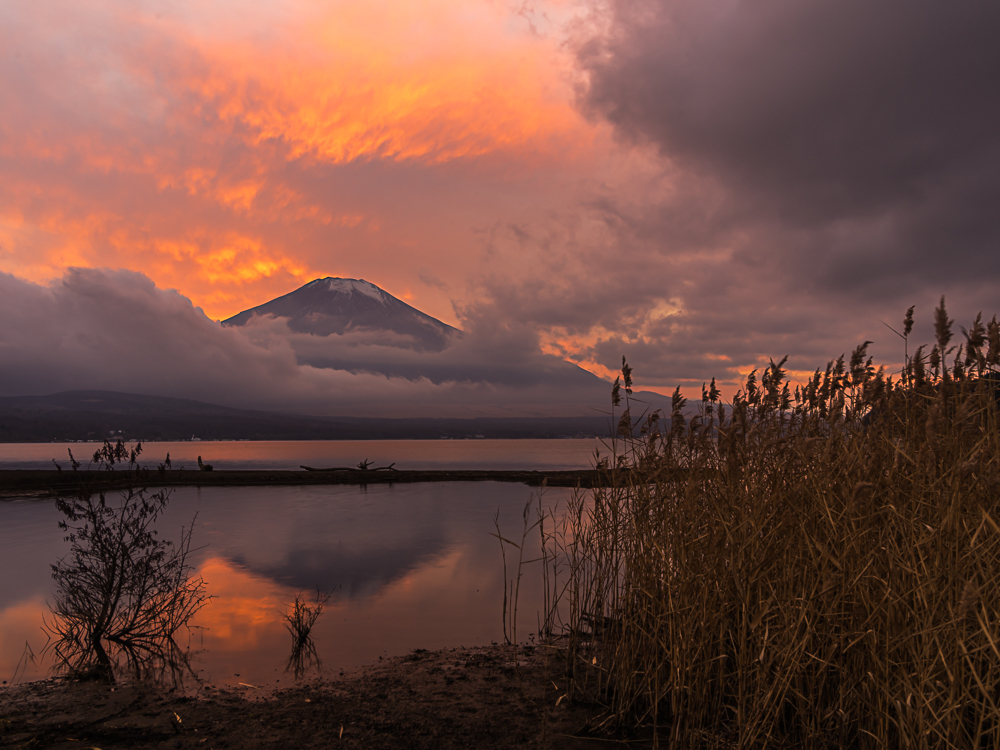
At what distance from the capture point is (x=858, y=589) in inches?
128

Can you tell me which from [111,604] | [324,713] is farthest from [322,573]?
[324,713]

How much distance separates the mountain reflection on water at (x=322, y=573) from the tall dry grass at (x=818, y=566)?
4.46 m

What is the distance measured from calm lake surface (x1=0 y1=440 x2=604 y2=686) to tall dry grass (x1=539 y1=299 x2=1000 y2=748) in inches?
85.6

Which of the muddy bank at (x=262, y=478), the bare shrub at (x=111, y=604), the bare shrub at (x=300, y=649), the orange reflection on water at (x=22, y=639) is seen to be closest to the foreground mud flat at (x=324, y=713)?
the bare shrub at (x=111, y=604)

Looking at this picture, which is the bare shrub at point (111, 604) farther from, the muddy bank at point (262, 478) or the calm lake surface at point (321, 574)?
the muddy bank at point (262, 478)

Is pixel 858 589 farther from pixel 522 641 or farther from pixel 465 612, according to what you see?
pixel 465 612

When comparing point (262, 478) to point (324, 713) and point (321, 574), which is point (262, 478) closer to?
point (321, 574)

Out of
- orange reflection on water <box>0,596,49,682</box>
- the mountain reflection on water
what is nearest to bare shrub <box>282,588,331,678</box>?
the mountain reflection on water

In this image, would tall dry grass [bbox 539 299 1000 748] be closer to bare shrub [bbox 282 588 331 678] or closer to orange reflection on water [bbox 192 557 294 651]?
bare shrub [bbox 282 588 331 678]

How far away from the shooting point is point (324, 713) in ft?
16.7

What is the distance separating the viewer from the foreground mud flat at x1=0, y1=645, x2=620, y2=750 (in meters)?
4.50

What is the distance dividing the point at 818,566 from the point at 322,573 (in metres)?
13.6

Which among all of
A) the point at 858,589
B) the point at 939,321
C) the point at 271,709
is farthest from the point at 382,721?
the point at 939,321

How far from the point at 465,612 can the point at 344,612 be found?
2312 mm
